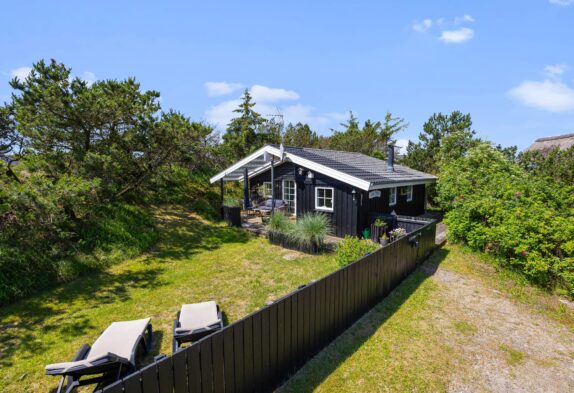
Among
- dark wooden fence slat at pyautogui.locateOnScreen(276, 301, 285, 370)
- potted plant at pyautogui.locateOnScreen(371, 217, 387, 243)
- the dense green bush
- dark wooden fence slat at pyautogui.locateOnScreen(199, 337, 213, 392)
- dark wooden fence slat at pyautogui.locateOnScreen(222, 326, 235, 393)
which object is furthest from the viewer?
potted plant at pyautogui.locateOnScreen(371, 217, 387, 243)

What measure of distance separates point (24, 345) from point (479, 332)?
8.19 m

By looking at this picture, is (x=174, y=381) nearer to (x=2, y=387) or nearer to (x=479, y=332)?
(x=2, y=387)

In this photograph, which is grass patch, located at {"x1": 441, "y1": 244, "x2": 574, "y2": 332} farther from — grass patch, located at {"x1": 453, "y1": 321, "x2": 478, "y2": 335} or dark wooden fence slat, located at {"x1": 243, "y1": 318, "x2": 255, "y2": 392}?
dark wooden fence slat, located at {"x1": 243, "y1": 318, "x2": 255, "y2": 392}

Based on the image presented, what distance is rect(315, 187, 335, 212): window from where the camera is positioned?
36.5ft

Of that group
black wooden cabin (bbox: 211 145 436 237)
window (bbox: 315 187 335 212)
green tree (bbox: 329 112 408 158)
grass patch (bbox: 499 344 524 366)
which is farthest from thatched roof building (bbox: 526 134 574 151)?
grass patch (bbox: 499 344 524 366)

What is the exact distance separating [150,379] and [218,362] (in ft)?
2.44

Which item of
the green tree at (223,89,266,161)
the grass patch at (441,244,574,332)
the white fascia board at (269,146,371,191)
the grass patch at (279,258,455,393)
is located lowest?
the grass patch at (279,258,455,393)

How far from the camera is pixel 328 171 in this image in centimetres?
1042

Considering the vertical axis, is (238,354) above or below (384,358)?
above

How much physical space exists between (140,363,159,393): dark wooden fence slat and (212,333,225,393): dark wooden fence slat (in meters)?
0.58

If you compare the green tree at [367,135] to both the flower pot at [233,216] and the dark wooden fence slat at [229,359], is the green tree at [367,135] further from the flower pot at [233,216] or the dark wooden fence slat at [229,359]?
the dark wooden fence slat at [229,359]

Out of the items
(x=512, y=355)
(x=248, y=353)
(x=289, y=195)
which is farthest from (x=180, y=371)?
(x=289, y=195)

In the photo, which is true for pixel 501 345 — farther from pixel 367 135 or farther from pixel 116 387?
pixel 367 135

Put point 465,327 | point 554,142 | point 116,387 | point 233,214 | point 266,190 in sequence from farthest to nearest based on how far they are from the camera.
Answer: point 554,142
point 266,190
point 233,214
point 465,327
point 116,387
